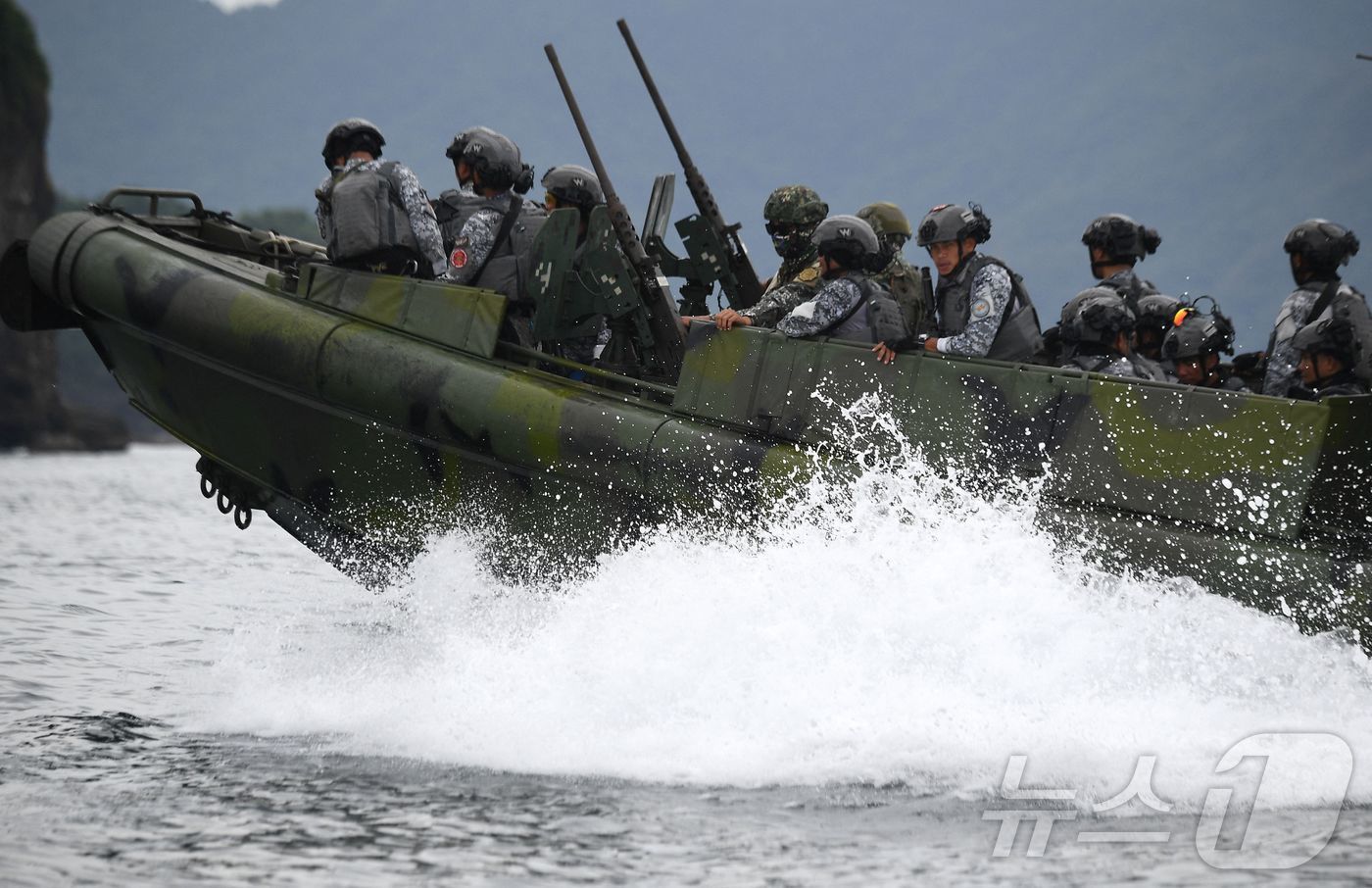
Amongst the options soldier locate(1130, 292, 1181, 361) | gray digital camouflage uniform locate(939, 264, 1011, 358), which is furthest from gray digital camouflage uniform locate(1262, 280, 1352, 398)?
gray digital camouflage uniform locate(939, 264, 1011, 358)

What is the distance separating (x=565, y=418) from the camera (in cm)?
848

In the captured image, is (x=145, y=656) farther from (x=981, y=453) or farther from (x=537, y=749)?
(x=981, y=453)

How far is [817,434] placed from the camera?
26.5ft

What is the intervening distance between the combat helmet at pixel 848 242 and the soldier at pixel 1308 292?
6.59 feet

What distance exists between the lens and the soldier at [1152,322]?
28.7 feet

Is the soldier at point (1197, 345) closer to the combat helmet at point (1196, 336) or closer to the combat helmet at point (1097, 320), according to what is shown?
the combat helmet at point (1196, 336)

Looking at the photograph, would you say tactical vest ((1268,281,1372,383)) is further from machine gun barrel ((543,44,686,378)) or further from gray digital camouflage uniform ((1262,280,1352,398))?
machine gun barrel ((543,44,686,378))

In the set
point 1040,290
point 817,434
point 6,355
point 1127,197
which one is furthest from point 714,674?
point 1127,197

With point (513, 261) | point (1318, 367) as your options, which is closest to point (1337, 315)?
point (1318, 367)

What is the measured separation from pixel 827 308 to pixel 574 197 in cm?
191

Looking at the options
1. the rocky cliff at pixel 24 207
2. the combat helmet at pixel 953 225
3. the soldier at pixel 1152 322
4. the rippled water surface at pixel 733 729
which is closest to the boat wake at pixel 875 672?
the rippled water surface at pixel 733 729

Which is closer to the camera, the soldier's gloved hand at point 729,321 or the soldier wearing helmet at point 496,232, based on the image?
the soldier's gloved hand at point 729,321

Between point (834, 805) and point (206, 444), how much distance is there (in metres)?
5.61

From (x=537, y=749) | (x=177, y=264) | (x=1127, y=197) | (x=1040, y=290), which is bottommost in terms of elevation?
(x=537, y=749)
